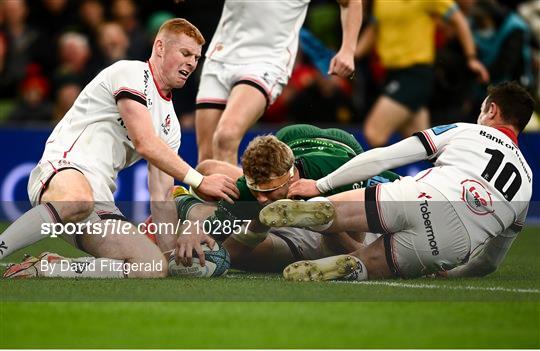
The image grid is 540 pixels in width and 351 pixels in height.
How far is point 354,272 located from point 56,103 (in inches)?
296

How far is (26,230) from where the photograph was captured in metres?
6.93

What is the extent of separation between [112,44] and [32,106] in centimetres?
115

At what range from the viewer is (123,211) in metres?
7.66

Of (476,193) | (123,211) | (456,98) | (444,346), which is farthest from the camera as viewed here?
(456,98)

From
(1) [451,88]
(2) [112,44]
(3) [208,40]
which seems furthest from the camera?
(2) [112,44]

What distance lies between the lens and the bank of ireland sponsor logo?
6887mm

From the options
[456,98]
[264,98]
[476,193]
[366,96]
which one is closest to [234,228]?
[476,193]

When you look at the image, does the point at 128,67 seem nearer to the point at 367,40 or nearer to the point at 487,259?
the point at 487,259

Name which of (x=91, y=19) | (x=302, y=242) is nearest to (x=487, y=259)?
(x=302, y=242)

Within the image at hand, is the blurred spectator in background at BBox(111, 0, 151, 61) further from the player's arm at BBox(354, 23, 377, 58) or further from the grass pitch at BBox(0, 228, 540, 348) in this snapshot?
the grass pitch at BBox(0, 228, 540, 348)

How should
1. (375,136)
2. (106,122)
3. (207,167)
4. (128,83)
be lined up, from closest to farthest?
(128,83), (106,122), (207,167), (375,136)

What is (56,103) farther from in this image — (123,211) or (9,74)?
(123,211)

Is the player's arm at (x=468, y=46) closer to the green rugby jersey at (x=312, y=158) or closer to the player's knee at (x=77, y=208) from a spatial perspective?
the green rugby jersey at (x=312, y=158)

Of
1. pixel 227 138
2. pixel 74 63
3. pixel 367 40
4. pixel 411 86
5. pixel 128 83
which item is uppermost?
pixel 128 83
